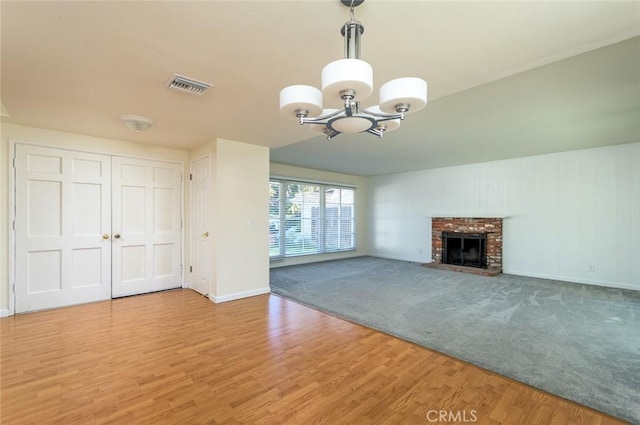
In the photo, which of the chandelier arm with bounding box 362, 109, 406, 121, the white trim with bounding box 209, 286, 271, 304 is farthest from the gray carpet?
the chandelier arm with bounding box 362, 109, 406, 121

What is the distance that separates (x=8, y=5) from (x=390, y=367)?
3301 millimetres

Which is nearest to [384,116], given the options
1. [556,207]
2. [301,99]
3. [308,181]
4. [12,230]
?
[301,99]

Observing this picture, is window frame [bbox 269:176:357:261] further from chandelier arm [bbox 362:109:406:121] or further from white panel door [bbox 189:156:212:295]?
chandelier arm [bbox 362:109:406:121]

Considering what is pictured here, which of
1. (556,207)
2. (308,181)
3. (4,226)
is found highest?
(308,181)

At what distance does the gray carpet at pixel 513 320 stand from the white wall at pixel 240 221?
610mm

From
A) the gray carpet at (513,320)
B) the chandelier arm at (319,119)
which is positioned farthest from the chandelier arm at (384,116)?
the gray carpet at (513,320)

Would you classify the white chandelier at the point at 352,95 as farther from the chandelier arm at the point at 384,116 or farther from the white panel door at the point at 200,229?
the white panel door at the point at 200,229

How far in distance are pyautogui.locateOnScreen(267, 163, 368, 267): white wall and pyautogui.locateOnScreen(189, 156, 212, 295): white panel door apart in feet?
7.25

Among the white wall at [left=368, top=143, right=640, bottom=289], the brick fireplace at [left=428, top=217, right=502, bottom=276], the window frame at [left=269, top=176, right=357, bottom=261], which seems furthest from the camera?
the window frame at [left=269, top=176, right=357, bottom=261]

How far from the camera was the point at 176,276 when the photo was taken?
4.75 meters

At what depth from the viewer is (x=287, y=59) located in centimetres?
196

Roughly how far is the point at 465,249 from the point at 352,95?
21.8ft

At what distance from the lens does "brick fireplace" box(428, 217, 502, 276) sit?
626 cm

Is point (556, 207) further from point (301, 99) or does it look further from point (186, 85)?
point (186, 85)
